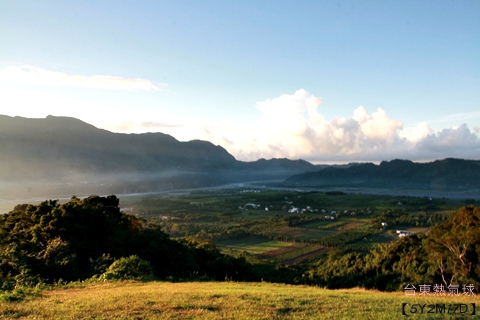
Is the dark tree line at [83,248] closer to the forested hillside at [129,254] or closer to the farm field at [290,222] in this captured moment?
the forested hillside at [129,254]

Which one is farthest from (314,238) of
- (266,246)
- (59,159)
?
(59,159)

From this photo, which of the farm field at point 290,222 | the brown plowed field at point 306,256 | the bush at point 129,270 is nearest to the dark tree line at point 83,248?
the bush at point 129,270

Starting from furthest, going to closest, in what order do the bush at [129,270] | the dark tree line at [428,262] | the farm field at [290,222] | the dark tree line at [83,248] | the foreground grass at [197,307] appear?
the farm field at [290,222] < the dark tree line at [428,262] < the dark tree line at [83,248] < the bush at [129,270] < the foreground grass at [197,307]

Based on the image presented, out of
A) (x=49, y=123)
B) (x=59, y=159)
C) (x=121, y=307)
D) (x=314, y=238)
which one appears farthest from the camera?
(x=49, y=123)

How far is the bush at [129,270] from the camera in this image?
16625 millimetres

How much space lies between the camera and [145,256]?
24.5 m

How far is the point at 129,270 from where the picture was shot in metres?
17.2

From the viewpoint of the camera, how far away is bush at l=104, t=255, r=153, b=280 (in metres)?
16.6

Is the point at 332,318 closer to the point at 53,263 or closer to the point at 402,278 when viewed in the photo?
the point at 53,263

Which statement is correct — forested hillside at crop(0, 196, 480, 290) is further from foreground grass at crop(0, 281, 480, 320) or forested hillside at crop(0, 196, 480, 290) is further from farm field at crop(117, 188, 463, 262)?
farm field at crop(117, 188, 463, 262)

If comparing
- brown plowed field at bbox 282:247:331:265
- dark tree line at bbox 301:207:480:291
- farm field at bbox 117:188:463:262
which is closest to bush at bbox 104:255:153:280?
dark tree line at bbox 301:207:480:291

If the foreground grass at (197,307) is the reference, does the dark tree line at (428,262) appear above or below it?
below

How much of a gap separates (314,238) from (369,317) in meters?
77.4

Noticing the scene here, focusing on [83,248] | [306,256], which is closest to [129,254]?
[83,248]
